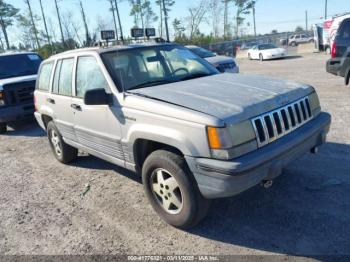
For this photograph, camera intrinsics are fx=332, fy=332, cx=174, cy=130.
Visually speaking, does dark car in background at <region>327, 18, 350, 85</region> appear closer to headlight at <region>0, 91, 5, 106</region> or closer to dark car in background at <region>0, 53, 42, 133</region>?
dark car in background at <region>0, 53, 42, 133</region>

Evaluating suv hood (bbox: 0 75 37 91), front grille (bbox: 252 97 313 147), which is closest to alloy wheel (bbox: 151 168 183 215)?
front grille (bbox: 252 97 313 147)

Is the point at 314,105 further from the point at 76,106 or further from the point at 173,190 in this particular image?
the point at 76,106

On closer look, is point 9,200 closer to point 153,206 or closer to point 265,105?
point 153,206

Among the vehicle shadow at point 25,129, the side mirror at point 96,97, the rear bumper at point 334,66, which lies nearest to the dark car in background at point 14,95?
the vehicle shadow at point 25,129

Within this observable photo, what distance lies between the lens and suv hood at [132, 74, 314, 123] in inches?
119

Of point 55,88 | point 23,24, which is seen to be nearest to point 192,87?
point 55,88

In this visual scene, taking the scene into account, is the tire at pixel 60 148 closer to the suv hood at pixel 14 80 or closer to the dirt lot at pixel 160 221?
the dirt lot at pixel 160 221

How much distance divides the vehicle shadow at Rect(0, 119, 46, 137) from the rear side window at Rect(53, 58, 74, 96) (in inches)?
141

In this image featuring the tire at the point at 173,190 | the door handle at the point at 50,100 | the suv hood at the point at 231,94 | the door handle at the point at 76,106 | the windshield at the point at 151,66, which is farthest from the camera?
the door handle at the point at 50,100

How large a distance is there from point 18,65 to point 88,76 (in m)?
6.86

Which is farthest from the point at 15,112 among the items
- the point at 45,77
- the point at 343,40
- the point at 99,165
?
the point at 343,40

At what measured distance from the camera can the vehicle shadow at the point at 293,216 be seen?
3.05 meters

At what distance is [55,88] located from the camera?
517cm

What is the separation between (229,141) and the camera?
2.86 metres
